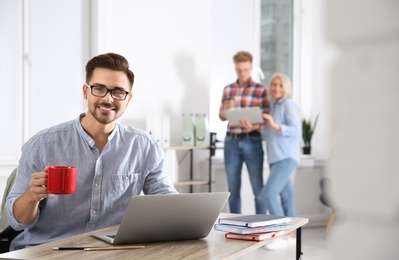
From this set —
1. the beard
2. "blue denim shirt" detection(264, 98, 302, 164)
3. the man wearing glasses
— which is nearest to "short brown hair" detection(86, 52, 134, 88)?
the man wearing glasses

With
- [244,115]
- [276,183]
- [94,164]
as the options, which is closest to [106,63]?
[94,164]

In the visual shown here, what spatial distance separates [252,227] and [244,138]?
318cm

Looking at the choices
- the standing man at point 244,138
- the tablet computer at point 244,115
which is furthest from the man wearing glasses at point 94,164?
the standing man at point 244,138

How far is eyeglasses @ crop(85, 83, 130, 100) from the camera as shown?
2.15 m

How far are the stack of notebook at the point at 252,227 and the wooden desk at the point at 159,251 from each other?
Answer: 1.1 inches

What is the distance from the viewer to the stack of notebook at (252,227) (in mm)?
1862

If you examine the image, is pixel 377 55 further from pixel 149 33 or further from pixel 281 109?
pixel 149 33

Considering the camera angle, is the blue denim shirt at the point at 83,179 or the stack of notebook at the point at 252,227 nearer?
the stack of notebook at the point at 252,227

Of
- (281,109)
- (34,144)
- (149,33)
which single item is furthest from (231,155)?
(34,144)

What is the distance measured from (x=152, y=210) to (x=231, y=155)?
3.51 m

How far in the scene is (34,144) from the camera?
2.09 m

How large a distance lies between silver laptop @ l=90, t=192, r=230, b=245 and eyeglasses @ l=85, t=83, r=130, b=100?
1.84 feet

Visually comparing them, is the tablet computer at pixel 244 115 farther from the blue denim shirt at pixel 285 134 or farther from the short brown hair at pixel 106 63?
the short brown hair at pixel 106 63

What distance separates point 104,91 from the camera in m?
2.16
